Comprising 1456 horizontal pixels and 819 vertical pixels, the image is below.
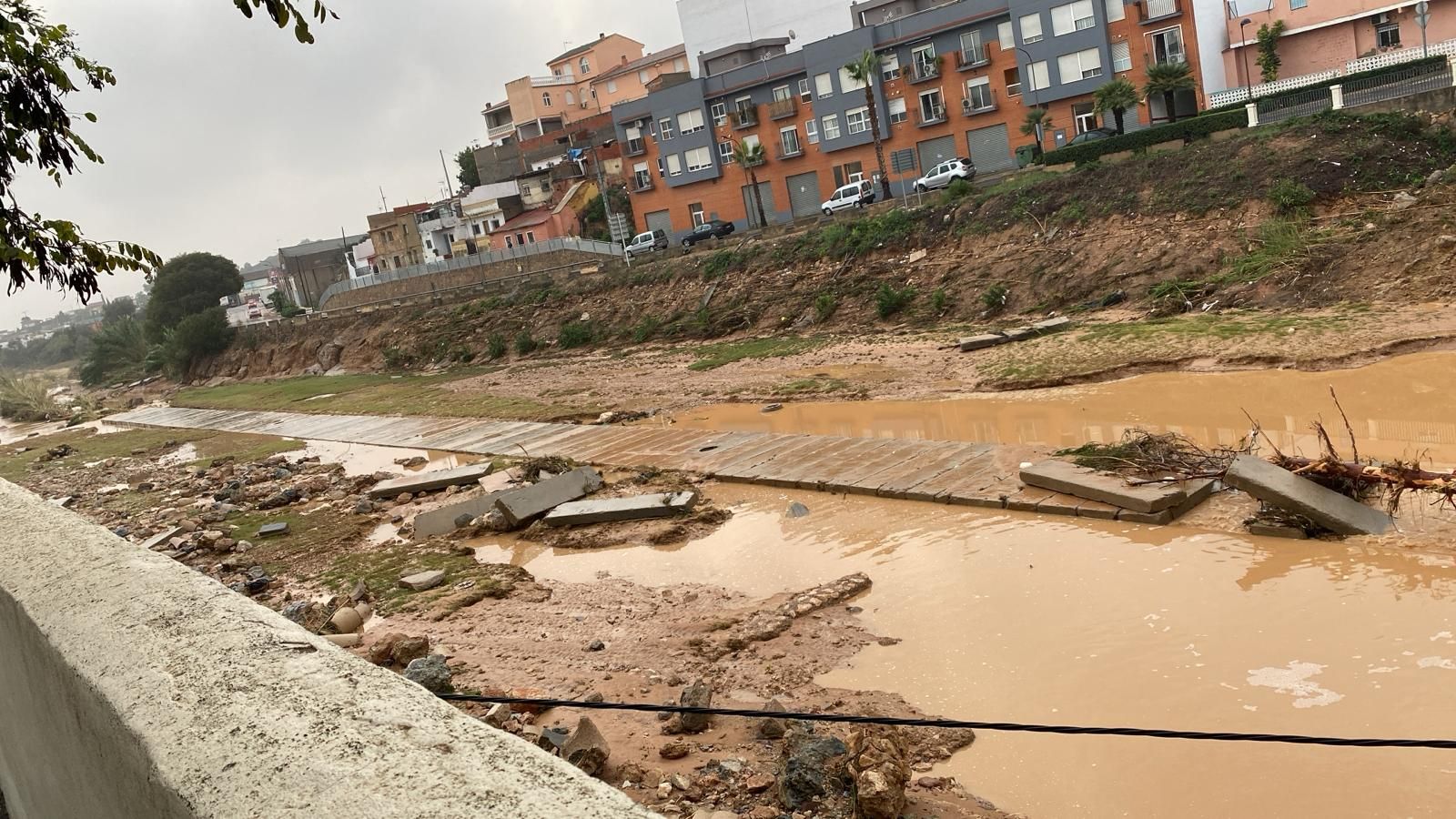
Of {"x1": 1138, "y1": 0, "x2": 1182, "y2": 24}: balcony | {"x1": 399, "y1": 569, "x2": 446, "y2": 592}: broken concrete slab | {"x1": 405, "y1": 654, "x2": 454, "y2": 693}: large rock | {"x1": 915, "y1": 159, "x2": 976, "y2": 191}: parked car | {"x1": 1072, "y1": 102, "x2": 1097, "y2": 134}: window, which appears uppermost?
{"x1": 1138, "y1": 0, "x2": 1182, "y2": 24}: balcony

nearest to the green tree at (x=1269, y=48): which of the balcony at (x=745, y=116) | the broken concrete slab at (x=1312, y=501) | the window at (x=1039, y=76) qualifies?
the window at (x=1039, y=76)

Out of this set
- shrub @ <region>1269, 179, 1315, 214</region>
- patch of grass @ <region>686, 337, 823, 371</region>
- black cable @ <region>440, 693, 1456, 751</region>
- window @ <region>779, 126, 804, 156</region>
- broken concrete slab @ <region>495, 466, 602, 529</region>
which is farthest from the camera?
window @ <region>779, 126, 804, 156</region>

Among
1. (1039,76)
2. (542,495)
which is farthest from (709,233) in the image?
(542,495)

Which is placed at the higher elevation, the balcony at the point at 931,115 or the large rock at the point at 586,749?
the balcony at the point at 931,115

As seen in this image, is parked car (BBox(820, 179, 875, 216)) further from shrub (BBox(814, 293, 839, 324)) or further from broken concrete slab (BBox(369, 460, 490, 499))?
broken concrete slab (BBox(369, 460, 490, 499))

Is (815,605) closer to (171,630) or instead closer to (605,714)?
(605,714)

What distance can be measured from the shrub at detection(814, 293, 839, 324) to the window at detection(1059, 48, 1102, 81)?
60.1ft

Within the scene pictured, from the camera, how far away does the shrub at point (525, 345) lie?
36031 millimetres

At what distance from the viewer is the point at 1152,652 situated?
681 centimetres

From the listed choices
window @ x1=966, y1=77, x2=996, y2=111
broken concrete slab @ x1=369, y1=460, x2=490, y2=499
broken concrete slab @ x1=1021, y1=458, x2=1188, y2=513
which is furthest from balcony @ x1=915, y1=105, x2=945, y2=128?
broken concrete slab @ x1=1021, y1=458, x2=1188, y2=513

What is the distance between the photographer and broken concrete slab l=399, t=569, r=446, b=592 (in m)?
10.3

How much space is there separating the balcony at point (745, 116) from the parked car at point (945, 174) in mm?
11550

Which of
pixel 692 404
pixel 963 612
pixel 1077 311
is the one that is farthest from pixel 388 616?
pixel 1077 311

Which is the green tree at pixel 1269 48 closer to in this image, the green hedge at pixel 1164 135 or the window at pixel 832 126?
the green hedge at pixel 1164 135
